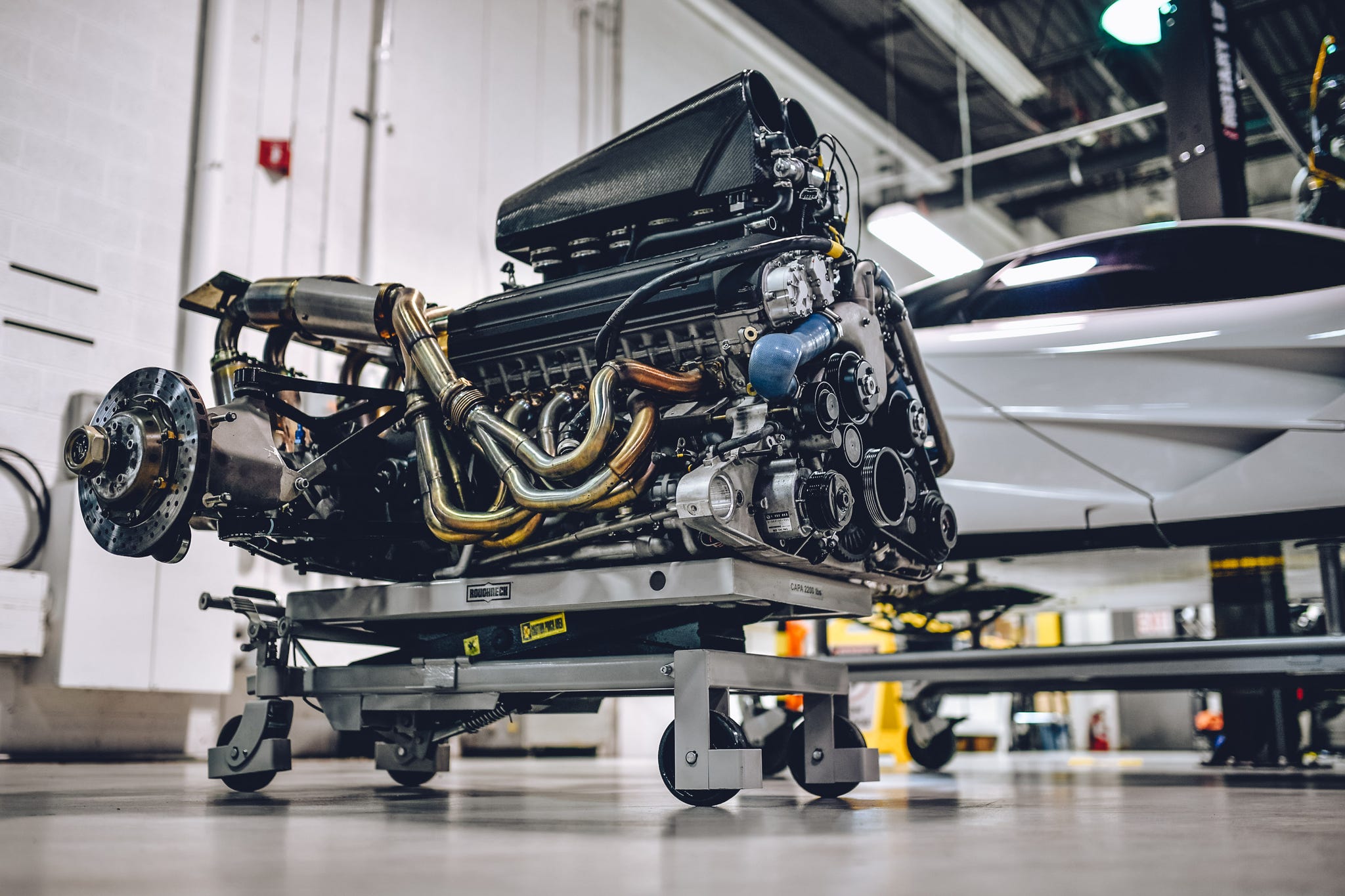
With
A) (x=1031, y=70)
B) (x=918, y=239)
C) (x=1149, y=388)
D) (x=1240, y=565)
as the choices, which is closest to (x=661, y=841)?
(x=1149, y=388)

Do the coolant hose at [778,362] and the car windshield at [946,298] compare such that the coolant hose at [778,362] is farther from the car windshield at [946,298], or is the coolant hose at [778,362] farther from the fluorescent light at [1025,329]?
the car windshield at [946,298]

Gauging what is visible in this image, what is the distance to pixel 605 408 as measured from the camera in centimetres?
249

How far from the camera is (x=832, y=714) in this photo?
2.90 m

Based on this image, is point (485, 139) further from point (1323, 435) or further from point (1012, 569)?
point (1323, 435)

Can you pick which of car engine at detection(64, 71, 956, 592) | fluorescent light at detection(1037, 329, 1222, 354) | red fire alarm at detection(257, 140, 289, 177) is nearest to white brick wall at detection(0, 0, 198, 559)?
red fire alarm at detection(257, 140, 289, 177)

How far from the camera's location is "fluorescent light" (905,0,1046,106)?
30.4ft

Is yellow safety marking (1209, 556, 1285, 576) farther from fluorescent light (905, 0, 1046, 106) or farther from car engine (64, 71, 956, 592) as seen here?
fluorescent light (905, 0, 1046, 106)

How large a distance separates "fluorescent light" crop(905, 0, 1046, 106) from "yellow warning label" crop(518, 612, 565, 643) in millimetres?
7846

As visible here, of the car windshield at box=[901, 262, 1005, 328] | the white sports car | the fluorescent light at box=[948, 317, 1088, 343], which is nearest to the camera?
the white sports car

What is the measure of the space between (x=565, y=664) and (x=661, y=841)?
3.09ft

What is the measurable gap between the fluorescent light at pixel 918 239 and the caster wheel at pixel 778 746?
5.79m

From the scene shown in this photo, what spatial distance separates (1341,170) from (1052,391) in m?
2.41

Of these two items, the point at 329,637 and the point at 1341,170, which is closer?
the point at 329,637

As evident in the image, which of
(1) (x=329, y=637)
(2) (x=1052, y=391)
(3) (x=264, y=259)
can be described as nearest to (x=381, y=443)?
(1) (x=329, y=637)
